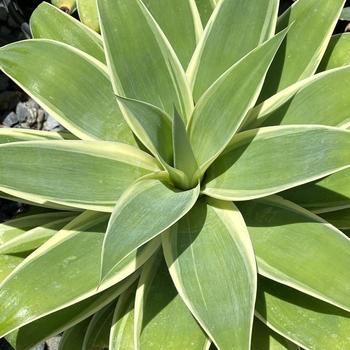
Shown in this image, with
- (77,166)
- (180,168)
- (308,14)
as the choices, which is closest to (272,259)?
(180,168)

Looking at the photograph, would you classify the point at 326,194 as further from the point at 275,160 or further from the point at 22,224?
the point at 22,224

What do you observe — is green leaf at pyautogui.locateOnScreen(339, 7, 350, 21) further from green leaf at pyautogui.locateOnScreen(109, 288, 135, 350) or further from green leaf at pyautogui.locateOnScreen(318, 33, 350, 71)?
green leaf at pyautogui.locateOnScreen(109, 288, 135, 350)

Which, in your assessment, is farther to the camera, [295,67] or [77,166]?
[295,67]

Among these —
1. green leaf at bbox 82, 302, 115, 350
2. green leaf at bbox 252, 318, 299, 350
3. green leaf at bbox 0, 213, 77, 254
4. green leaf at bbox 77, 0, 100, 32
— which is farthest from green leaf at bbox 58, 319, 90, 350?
green leaf at bbox 77, 0, 100, 32

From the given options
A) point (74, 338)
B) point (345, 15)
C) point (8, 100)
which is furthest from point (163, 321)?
point (8, 100)

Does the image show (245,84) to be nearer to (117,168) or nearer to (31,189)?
(117,168)
